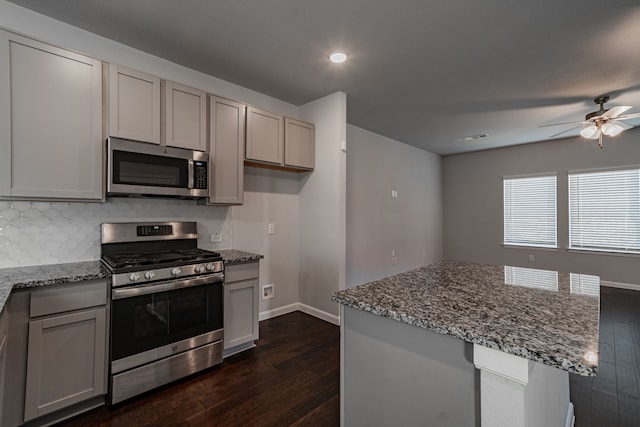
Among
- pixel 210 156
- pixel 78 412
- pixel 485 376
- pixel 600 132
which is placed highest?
pixel 600 132

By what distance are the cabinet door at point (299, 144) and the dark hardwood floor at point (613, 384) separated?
306 centimetres

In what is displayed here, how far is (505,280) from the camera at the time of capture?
1582 millimetres

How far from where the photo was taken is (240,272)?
2.54 meters

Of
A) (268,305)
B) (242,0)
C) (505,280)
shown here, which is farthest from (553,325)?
(268,305)

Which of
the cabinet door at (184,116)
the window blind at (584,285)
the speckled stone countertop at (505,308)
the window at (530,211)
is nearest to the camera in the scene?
the speckled stone countertop at (505,308)

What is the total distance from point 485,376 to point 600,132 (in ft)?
13.6

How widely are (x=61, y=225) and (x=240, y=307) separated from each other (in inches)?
57.8

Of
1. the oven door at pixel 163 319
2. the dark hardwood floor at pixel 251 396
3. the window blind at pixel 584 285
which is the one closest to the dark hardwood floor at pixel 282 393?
the dark hardwood floor at pixel 251 396

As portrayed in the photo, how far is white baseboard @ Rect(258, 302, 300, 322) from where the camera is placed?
11.1ft

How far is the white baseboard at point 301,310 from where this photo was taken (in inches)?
131

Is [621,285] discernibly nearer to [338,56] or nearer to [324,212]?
[324,212]

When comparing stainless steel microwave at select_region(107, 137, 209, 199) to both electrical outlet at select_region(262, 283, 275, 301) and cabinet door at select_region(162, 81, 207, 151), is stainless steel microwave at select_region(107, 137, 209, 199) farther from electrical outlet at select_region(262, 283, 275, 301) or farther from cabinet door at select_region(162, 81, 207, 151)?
electrical outlet at select_region(262, 283, 275, 301)

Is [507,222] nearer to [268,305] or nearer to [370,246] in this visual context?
[370,246]

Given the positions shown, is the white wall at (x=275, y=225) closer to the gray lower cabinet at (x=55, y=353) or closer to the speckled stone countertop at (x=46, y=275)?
the speckled stone countertop at (x=46, y=275)
